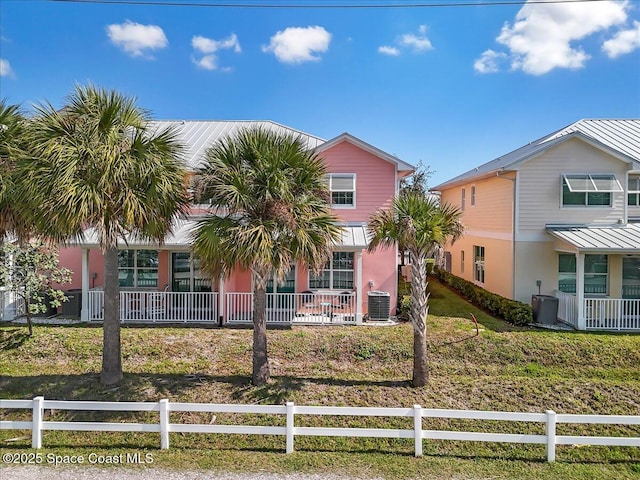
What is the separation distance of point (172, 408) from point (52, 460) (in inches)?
86.1

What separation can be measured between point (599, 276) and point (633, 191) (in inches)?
173

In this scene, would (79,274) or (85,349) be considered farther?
(79,274)

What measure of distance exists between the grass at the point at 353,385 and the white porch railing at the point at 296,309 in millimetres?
925

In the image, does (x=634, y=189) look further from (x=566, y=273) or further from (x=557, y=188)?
(x=566, y=273)

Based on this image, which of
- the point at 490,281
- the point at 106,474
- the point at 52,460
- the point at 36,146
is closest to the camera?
the point at 106,474

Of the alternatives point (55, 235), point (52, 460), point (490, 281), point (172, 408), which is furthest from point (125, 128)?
point (490, 281)

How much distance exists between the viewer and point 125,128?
8555 millimetres

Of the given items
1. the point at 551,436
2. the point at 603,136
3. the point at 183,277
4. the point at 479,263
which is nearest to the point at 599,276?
the point at 479,263

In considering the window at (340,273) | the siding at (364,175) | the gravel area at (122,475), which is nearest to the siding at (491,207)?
the siding at (364,175)

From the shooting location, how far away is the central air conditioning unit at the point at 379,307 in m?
14.0

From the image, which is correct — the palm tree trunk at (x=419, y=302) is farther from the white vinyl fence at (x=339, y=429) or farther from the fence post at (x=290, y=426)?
the fence post at (x=290, y=426)

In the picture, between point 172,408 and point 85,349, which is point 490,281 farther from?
Result: point 85,349

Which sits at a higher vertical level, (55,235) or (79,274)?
(55,235)


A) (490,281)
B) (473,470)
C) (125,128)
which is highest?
(125,128)
